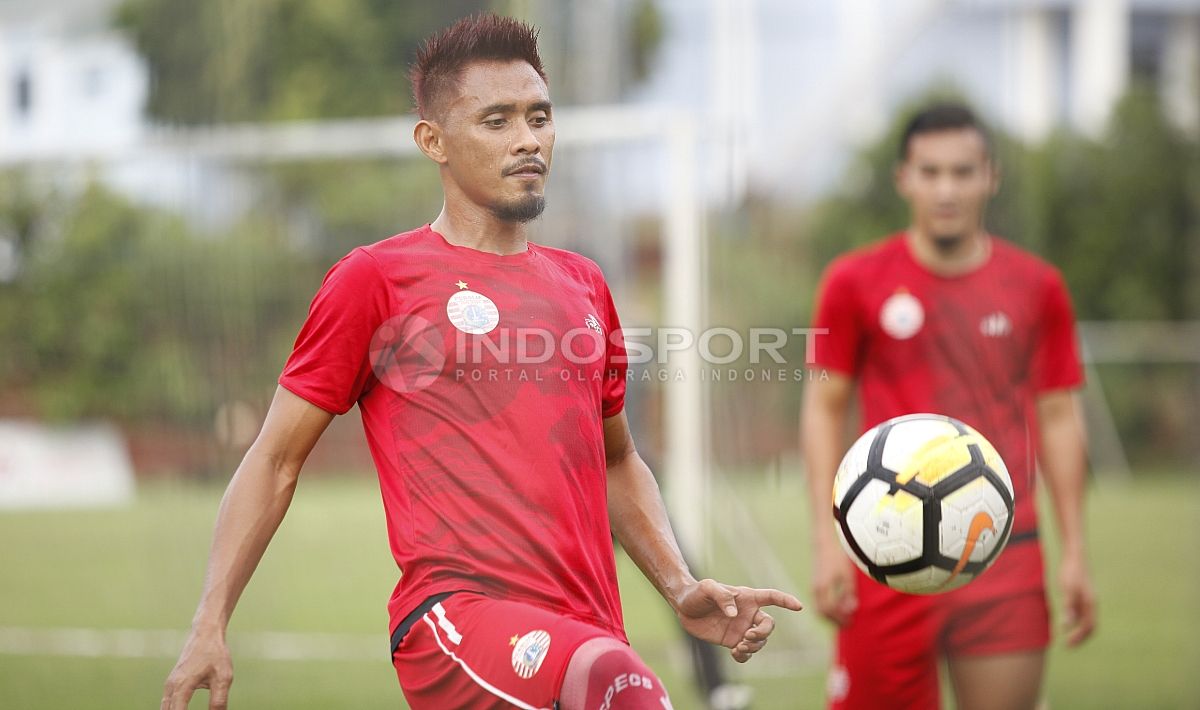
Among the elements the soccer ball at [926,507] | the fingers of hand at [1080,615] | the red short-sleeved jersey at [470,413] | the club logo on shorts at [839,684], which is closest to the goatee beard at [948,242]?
the fingers of hand at [1080,615]

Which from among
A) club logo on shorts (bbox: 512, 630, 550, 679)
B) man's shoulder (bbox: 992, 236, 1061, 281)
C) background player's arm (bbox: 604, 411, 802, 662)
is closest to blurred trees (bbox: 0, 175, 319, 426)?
man's shoulder (bbox: 992, 236, 1061, 281)

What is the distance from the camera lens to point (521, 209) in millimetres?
3066

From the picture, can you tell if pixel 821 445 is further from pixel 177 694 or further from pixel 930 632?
pixel 177 694

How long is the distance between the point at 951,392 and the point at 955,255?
0.51 meters

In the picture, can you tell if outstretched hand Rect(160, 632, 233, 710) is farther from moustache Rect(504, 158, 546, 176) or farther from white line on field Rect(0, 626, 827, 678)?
white line on field Rect(0, 626, 827, 678)

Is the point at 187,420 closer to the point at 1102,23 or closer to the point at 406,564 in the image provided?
the point at 406,564

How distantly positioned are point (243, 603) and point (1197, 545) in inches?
364

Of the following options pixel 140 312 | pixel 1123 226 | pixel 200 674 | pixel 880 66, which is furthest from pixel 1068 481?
pixel 1123 226

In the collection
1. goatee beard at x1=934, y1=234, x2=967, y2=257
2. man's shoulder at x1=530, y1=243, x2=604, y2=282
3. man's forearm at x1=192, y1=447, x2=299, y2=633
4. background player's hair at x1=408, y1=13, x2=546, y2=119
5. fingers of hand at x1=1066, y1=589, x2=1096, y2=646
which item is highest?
background player's hair at x1=408, y1=13, x2=546, y2=119

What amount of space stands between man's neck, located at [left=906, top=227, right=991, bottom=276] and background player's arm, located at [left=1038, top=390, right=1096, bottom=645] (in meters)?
0.54

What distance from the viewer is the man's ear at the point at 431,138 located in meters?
3.13

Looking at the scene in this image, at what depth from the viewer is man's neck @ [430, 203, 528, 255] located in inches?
122

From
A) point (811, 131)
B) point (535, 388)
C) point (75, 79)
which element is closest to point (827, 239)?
point (811, 131)

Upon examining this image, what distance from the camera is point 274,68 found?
43.0 feet
